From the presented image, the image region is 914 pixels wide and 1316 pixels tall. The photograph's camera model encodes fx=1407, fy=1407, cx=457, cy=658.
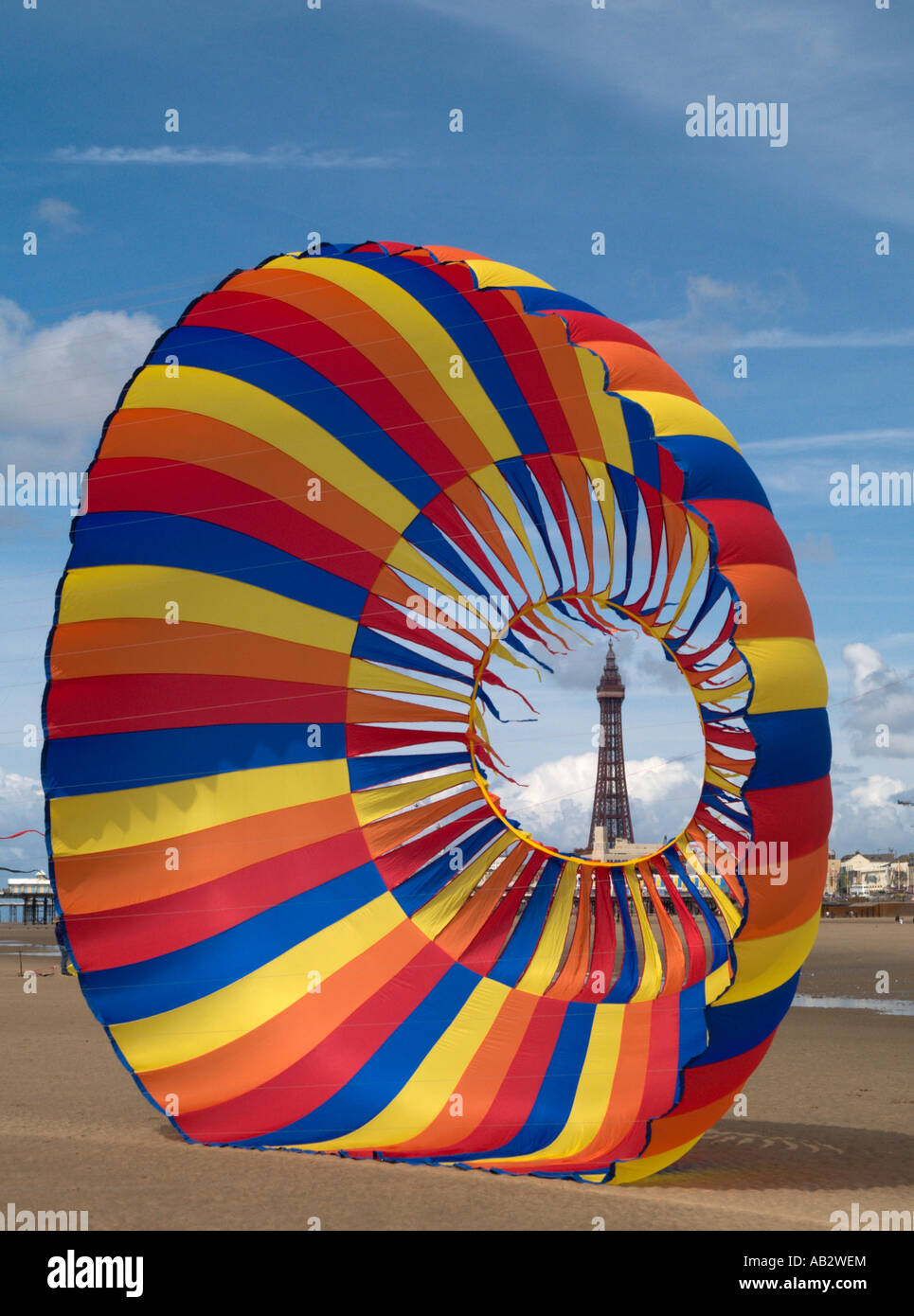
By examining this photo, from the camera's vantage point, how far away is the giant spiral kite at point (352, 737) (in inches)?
305

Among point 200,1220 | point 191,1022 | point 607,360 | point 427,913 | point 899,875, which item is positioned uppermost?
point 607,360

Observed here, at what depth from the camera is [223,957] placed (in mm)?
8227

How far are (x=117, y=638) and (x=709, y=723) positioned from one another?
3492 mm

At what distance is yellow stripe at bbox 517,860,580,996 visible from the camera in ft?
26.7

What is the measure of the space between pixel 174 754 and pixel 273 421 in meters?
2.09

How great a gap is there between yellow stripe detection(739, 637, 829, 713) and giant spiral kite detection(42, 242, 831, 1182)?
0.65 m

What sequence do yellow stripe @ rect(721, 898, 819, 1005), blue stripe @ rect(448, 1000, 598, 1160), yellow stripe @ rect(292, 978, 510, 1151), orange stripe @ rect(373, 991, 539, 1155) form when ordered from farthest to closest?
1. yellow stripe @ rect(292, 978, 510, 1151)
2. orange stripe @ rect(373, 991, 539, 1155)
3. blue stripe @ rect(448, 1000, 598, 1160)
4. yellow stripe @ rect(721, 898, 819, 1005)

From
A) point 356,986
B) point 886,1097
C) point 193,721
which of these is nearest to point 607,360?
point 193,721

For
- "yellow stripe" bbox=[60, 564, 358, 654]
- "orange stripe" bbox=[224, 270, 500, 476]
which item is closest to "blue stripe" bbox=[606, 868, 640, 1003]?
"yellow stripe" bbox=[60, 564, 358, 654]

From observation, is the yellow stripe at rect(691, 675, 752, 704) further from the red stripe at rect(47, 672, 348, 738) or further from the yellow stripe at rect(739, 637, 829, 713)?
the red stripe at rect(47, 672, 348, 738)

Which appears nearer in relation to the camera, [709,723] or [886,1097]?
[709,723]

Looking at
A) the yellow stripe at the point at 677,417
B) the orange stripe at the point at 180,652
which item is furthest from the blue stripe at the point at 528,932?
the yellow stripe at the point at 677,417

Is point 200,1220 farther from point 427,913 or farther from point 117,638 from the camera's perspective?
point 117,638
